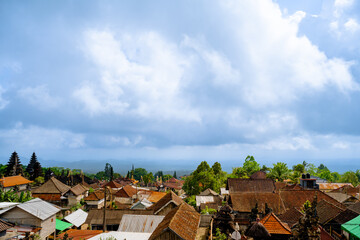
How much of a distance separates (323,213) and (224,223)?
10757mm

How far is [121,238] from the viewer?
23281 millimetres

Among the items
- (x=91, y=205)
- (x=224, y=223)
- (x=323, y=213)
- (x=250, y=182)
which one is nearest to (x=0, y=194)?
(x=91, y=205)

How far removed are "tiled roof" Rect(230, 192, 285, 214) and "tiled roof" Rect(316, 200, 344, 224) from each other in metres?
7.29

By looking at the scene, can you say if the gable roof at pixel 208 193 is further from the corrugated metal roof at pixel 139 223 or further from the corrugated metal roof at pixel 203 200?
the corrugated metal roof at pixel 139 223

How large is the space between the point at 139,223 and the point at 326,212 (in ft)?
66.6

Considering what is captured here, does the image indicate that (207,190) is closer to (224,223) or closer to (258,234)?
(224,223)

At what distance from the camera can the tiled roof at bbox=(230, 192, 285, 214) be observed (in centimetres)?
3294

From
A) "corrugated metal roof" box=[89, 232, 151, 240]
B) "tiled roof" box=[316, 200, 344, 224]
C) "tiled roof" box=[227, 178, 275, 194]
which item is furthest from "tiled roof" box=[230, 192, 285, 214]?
"corrugated metal roof" box=[89, 232, 151, 240]

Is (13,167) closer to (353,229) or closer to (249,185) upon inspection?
(249,185)

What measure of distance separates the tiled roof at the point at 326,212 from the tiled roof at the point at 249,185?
18.2m

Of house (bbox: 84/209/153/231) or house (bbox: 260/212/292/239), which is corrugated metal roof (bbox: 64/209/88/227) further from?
house (bbox: 260/212/292/239)

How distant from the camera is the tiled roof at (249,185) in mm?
44400

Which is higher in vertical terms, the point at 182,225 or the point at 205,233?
the point at 182,225

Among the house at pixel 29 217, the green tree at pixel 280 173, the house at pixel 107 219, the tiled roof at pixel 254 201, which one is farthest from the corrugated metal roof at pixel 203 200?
the green tree at pixel 280 173
